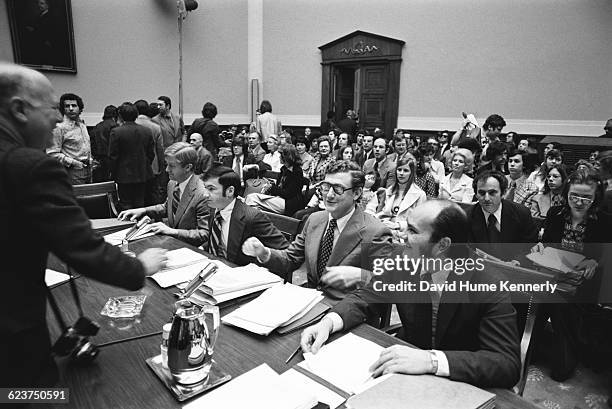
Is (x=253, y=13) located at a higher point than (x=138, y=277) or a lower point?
higher

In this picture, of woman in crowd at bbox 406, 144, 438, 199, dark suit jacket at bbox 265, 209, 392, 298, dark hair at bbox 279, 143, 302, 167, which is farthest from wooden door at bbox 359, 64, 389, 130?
dark suit jacket at bbox 265, 209, 392, 298

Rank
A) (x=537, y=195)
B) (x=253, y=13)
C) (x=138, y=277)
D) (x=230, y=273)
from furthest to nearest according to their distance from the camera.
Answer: (x=253, y=13) → (x=537, y=195) → (x=230, y=273) → (x=138, y=277)

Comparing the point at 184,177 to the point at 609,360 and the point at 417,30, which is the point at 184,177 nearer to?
the point at 609,360

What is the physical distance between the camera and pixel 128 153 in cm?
513

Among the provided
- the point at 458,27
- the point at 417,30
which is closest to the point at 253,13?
the point at 417,30

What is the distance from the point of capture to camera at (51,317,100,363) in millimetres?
1217

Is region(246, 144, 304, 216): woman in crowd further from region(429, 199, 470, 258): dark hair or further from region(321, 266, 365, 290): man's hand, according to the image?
region(429, 199, 470, 258): dark hair

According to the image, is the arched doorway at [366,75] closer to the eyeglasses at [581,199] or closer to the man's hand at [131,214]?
the eyeglasses at [581,199]

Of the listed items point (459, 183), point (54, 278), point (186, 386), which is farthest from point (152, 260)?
point (459, 183)

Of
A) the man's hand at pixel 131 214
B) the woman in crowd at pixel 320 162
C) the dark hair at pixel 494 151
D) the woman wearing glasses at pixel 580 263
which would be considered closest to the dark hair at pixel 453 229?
the woman wearing glasses at pixel 580 263

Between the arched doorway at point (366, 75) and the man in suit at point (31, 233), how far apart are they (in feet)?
30.0

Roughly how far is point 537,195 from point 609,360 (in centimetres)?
190

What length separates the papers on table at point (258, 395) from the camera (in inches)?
40.8

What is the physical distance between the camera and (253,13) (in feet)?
34.2
